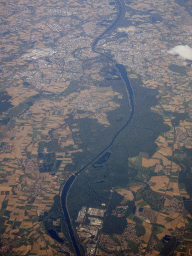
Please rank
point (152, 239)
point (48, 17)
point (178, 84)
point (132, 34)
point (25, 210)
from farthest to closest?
1. point (48, 17)
2. point (132, 34)
3. point (178, 84)
4. point (25, 210)
5. point (152, 239)

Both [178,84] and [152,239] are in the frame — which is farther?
A: [178,84]

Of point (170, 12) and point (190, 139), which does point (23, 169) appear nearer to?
point (190, 139)

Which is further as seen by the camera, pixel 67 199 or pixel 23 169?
pixel 23 169

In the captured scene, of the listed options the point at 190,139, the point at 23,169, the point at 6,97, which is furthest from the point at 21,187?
the point at 190,139

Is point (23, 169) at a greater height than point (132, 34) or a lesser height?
lesser

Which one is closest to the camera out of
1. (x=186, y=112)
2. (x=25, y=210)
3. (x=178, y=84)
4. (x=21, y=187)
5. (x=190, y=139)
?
(x=25, y=210)

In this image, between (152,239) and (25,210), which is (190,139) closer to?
(152,239)

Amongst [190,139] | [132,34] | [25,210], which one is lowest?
[25,210]

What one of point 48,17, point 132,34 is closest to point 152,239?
point 132,34

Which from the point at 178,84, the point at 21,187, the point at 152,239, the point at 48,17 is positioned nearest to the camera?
the point at 152,239
